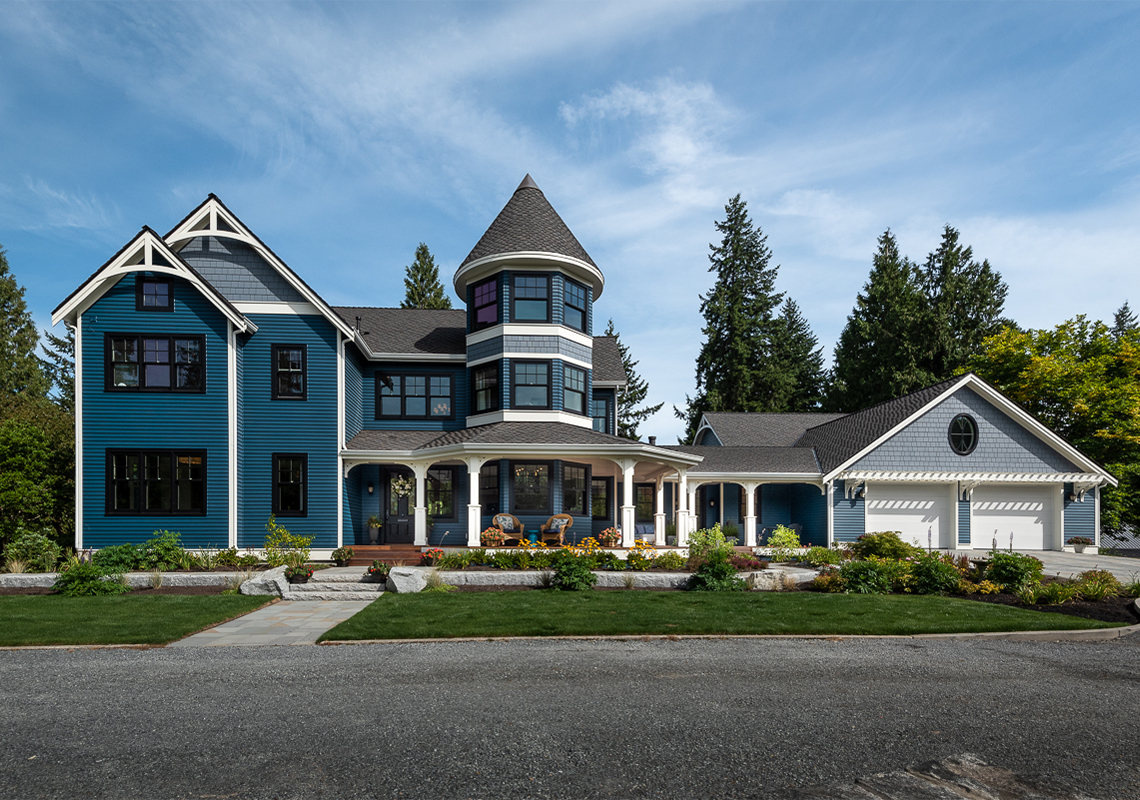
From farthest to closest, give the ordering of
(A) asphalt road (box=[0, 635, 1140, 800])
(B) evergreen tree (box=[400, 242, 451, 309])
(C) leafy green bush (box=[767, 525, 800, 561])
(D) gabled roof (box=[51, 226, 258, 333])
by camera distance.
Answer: (B) evergreen tree (box=[400, 242, 451, 309]) < (C) leafy green bush (box=[767, 525, 800, 561]) < (D) gabled roof (box=[51, 226, 258, 333]) < (A) asphalt road (box=[0, 635, 1140, 800])

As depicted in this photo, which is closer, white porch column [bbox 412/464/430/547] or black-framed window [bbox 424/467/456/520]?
white porch column [bbox 412/464/430/547]

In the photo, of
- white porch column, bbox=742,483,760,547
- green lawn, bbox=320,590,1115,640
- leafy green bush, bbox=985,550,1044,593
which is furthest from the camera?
white porch column, bbox=742,483,760,547

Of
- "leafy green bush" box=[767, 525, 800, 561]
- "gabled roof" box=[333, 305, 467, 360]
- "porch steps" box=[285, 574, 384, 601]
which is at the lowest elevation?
"leafy green bush" box=[767, 525, 800, 561]

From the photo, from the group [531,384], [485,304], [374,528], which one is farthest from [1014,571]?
[374,528]

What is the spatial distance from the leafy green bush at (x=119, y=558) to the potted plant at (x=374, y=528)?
567cm

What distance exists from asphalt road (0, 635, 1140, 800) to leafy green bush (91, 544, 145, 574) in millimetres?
6742

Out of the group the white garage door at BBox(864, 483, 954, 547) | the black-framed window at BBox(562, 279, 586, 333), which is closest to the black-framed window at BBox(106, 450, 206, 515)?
the black-framed window at BBox(562, 279, 586, 333)

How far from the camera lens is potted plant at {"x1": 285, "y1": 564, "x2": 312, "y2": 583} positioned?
14.5 meters

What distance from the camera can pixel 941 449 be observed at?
77.0 feet

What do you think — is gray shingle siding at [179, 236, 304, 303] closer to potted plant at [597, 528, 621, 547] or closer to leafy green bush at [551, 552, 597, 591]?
potted plant at [597, 528, 621, 547]

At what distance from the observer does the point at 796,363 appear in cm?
4738

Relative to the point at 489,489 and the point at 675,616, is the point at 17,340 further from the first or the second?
the point at 675,616

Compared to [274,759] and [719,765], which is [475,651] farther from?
[719,765]

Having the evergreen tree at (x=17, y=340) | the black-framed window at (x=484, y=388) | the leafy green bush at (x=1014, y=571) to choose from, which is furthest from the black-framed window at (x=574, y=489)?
the evergreen tree at (x=17, y=340)
